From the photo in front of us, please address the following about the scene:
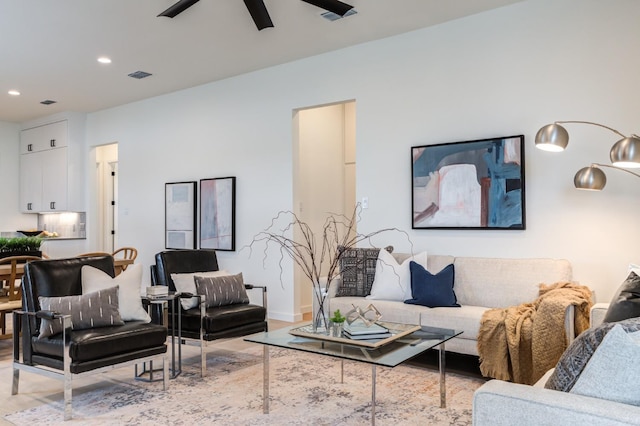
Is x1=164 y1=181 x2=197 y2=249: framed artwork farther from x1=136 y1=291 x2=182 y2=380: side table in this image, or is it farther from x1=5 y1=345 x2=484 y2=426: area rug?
x1=5 y1=345 x2=484 y2=426: area rug

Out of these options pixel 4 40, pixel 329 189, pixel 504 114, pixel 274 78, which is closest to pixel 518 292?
pixel 504 114

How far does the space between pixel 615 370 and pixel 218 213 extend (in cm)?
556

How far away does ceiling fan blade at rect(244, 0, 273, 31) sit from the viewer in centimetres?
355

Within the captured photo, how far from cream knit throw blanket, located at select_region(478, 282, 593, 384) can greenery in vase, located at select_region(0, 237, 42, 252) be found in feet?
14.4

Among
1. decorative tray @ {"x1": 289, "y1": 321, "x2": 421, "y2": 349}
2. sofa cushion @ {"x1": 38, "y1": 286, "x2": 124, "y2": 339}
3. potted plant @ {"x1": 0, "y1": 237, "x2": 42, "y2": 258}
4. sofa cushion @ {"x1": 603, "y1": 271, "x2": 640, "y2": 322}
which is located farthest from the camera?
potted plant @ {"x1": 0, "y1": 237, "x2": 42, "y2": 258}

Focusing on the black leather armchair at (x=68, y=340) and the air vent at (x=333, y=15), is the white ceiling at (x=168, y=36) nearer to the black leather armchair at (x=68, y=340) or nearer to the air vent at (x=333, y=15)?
the air vent at (x=333, y=15)

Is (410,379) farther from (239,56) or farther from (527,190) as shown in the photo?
(239,56)

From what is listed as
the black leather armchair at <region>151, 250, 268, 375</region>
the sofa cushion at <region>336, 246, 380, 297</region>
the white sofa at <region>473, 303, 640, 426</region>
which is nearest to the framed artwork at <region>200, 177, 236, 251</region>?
the black leather armchair at <region>151, 250, 268, 375</region>

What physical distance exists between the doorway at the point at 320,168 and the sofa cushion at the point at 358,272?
51.1 inches

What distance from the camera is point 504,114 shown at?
4.48m

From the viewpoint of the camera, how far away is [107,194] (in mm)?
9062

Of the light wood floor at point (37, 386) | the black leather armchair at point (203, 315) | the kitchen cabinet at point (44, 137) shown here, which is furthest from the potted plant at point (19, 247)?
the kitchen cabinet at point (44, 137)

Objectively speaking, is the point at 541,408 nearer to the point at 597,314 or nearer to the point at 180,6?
the point at 597,314

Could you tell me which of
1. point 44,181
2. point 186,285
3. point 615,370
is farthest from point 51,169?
point 615,370
